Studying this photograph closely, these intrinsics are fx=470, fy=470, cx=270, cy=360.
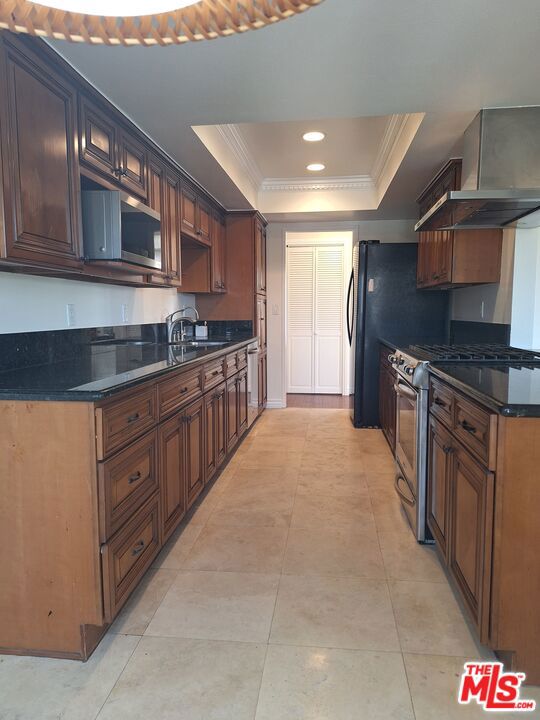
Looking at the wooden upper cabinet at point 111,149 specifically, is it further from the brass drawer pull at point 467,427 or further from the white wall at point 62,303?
the brass drawer pull at point 467,427

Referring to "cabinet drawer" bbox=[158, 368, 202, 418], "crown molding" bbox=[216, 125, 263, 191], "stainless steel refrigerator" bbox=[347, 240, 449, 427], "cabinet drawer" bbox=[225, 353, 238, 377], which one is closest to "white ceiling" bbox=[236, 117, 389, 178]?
"crown molding" bbox=[216, 125, 263, 191]

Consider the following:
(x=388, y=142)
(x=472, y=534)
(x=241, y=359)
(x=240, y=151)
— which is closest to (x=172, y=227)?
(x=240, y=151)

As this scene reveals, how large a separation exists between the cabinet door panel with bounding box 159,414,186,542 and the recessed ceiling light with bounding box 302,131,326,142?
233 cm

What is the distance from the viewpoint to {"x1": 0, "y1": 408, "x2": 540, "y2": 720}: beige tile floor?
1375 millimetres

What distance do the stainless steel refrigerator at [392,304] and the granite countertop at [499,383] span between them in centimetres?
214

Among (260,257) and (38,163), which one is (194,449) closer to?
(38,163)

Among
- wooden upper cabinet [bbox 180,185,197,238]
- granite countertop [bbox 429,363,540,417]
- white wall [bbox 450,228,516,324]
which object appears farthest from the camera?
wooden upper cabinet [bbox 180,185,197,238]

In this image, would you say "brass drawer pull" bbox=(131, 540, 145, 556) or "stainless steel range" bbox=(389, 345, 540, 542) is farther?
"stainless steel range" bbox=(389, 345, 540, 542)

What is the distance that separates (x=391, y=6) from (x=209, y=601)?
7.41ft

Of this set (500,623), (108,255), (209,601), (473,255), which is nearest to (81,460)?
(209,601)

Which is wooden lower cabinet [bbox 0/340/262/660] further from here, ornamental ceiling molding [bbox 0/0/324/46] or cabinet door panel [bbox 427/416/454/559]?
cabinet door panel [bbox 427/416/454/559]

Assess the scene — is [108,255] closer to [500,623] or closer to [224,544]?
[224,544]

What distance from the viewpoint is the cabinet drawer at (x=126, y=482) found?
1.53 m

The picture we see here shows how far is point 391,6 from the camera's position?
1575 millimetres
